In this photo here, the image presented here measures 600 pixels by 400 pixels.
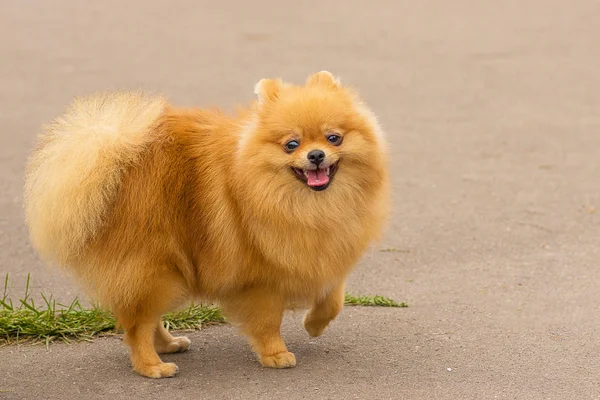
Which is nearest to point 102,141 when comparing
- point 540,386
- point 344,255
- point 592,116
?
point 344,255

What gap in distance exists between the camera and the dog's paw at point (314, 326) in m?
5.24

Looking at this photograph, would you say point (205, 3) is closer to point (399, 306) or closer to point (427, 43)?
point (427, 43)

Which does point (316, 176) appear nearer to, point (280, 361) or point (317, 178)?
point (317, 178)

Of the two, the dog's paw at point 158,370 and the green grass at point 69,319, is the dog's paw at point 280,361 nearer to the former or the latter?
the dog's paw at point 158,370

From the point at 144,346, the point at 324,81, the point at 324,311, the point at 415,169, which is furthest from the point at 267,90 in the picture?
the point at 415,169

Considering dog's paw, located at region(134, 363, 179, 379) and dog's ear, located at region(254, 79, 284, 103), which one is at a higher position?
dog's ear, located at region(254, 79, 284, 103)

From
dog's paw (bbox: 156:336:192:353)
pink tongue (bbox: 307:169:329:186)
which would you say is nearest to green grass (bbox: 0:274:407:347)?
dog's paw (bbox: 156:336:192:353)

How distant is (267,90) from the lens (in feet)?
16.0

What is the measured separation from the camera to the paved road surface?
16.2 feet

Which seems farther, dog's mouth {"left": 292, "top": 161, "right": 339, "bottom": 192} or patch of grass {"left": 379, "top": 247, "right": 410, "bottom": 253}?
patch of grass {"left": 379, "top": 247, "right": 410, "bottom": 253}

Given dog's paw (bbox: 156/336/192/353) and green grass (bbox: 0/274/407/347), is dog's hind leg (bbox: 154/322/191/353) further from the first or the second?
green grass (bbox: 0/274/407/347)

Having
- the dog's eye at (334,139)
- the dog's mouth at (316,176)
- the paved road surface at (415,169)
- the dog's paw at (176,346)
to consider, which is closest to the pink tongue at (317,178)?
the dog's mouth at (316,176)

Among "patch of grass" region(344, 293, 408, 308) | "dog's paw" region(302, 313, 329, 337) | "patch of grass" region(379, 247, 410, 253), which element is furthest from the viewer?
"patch of grass" region(379, 247, 410, 253)

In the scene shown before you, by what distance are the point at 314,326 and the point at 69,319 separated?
143 cm
